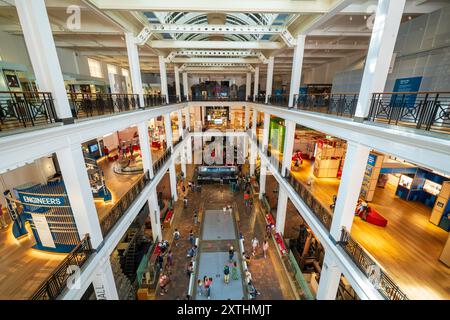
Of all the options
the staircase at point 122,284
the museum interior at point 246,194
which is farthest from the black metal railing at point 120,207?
the staircase at point 122,284

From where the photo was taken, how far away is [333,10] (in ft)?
19.7

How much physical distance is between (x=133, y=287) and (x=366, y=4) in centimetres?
1401

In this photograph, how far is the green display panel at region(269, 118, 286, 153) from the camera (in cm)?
1497

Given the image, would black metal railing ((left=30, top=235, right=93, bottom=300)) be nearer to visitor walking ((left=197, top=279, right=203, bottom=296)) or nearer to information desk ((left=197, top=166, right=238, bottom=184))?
visitor walking ((left=197, top=279, right=203, bottom=296))

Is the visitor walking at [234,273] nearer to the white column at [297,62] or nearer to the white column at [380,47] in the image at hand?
the white column at [297,62]

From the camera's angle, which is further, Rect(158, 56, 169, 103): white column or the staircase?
Rect(158, 56, 169, 103): white column

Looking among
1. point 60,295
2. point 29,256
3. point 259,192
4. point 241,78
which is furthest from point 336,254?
point 241,78

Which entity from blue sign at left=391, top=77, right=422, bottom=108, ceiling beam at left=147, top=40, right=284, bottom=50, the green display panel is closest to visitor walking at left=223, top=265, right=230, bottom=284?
the green display panel

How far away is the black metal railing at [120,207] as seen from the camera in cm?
636

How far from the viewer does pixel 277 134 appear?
15914 mm

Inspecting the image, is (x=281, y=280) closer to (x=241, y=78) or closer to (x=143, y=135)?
(x=143, y=135)

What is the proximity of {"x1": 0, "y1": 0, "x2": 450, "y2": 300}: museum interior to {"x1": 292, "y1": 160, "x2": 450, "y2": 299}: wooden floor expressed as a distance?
0.05 meters

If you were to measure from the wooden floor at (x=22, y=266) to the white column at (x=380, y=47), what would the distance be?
926 centimetres

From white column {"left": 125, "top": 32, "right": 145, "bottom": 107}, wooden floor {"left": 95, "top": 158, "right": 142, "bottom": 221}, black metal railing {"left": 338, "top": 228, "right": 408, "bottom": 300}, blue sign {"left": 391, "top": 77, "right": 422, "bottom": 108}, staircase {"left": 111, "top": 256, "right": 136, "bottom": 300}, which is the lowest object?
staircase {"left": 111, "top": 256, "right": 136, "bottom": 300}
